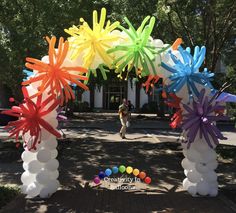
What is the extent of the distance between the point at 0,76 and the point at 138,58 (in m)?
8.12

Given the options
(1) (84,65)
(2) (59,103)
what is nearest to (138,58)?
(1) (84,65)

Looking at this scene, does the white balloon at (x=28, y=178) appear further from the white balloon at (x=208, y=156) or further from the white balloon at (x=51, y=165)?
the white balloon at (x=208, y=156)

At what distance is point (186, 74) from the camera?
868 cm

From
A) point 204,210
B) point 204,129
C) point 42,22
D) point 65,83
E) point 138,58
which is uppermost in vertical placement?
point 42,22

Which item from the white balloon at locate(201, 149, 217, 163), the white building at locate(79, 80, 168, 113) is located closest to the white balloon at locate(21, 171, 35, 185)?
the white balloon at locate(201, 149, 217, 163)

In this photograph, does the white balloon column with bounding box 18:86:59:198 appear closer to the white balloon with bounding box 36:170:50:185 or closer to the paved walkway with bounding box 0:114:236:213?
the white balloon with bounding box 36:170:50:185

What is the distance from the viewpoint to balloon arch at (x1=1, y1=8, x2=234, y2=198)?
8.43 meters

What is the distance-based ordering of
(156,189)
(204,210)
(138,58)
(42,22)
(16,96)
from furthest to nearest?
(16,96), (42,22), (156,189), (138,58), (204,210)

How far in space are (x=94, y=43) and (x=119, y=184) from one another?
348cm

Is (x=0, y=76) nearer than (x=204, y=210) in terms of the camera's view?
No

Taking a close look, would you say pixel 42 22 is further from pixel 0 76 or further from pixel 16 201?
pixel 16 201

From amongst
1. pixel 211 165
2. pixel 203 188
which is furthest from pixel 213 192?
pixel 211 165

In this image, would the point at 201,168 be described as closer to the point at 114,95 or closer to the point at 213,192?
the point at 213,192

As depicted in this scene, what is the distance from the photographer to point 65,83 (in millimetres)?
8469
